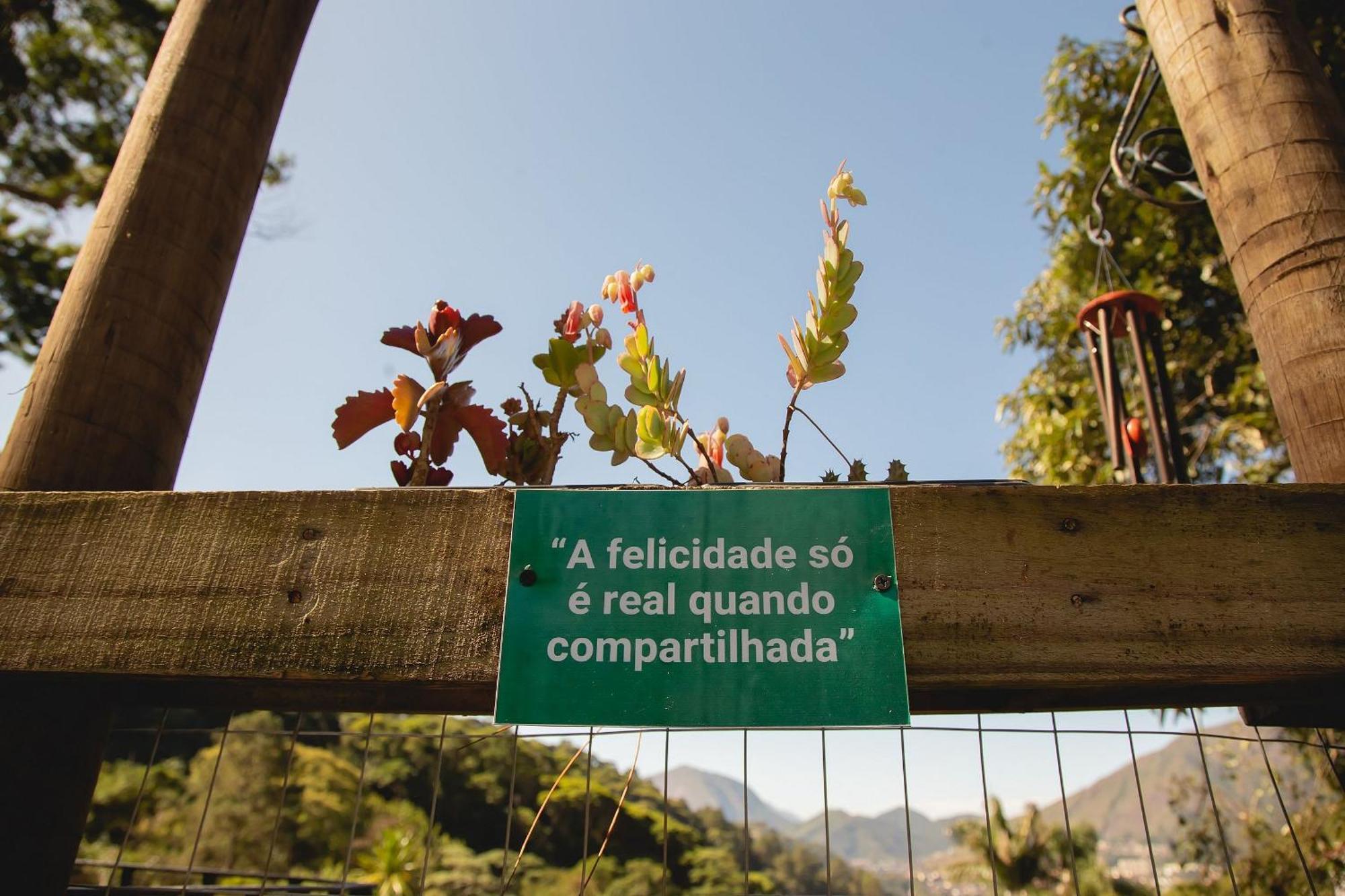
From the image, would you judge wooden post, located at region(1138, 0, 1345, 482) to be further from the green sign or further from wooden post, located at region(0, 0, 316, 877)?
wooden post, located at region(0, 0, 316, 877)

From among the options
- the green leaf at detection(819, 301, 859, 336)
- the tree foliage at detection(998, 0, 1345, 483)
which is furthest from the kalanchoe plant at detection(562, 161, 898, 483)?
the tree foliage at detection(998, 0, 1345, 483)

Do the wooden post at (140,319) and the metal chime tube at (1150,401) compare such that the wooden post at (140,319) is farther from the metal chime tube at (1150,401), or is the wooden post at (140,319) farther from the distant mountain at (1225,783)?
the metal chime tube at (1150,401)

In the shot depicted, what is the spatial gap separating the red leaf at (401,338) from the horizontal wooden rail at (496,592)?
0.69 feet

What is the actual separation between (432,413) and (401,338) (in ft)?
0.31

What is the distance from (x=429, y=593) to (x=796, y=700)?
12.1 inches

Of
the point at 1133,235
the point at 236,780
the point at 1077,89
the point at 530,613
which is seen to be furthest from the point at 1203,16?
the point at 236,780

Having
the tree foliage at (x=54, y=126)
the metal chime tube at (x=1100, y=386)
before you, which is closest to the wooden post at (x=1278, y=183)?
the metal chime tube at (x=1100, y=386)

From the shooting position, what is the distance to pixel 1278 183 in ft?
2.62

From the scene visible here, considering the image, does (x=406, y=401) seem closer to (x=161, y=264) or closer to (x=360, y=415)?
(x=360, y=415)

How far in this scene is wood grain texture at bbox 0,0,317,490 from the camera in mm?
784

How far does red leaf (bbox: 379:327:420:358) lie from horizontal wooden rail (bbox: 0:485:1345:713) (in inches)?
8.3

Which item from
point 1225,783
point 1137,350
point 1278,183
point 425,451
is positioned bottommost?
point 425,451

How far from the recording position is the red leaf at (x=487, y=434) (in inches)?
32.8

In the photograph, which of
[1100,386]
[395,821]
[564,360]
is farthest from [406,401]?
[395,821]
